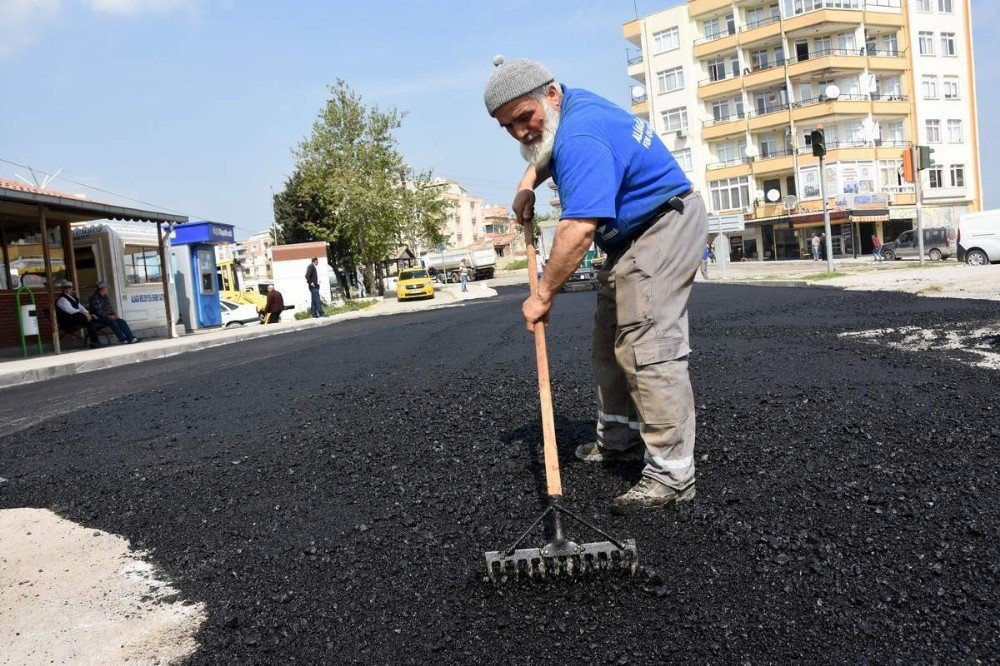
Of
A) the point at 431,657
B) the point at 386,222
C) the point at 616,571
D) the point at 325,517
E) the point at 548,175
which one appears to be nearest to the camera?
the point at 431,657

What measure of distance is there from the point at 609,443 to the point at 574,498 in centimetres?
50

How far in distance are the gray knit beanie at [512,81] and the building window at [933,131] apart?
59.5 metres

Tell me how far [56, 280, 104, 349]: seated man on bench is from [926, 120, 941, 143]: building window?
54.0 metres

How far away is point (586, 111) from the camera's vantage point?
120 inches

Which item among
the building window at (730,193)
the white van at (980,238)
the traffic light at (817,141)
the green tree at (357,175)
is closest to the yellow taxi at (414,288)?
the green tree at (357,175)

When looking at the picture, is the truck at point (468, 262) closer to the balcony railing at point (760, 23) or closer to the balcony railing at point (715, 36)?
the balcony railing at point (715, 36)

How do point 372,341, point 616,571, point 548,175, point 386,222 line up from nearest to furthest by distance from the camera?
point 616,571
point 548,175
point 372,341
point 386,222

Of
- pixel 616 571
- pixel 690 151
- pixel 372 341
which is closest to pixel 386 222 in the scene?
pixel 690 151

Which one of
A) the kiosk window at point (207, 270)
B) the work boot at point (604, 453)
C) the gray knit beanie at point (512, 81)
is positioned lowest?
the work boot at point (604, 453)

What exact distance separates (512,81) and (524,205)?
614 mm

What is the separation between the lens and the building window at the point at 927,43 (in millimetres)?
53750

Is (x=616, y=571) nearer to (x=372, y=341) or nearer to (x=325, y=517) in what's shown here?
(x=325, y=517)

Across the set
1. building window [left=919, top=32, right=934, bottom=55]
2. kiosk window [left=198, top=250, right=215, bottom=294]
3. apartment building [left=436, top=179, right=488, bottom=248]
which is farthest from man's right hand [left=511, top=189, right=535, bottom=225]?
apartment building [left=436, top=179, right=488, bottom=248]

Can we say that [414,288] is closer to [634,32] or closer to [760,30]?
[760,30]
